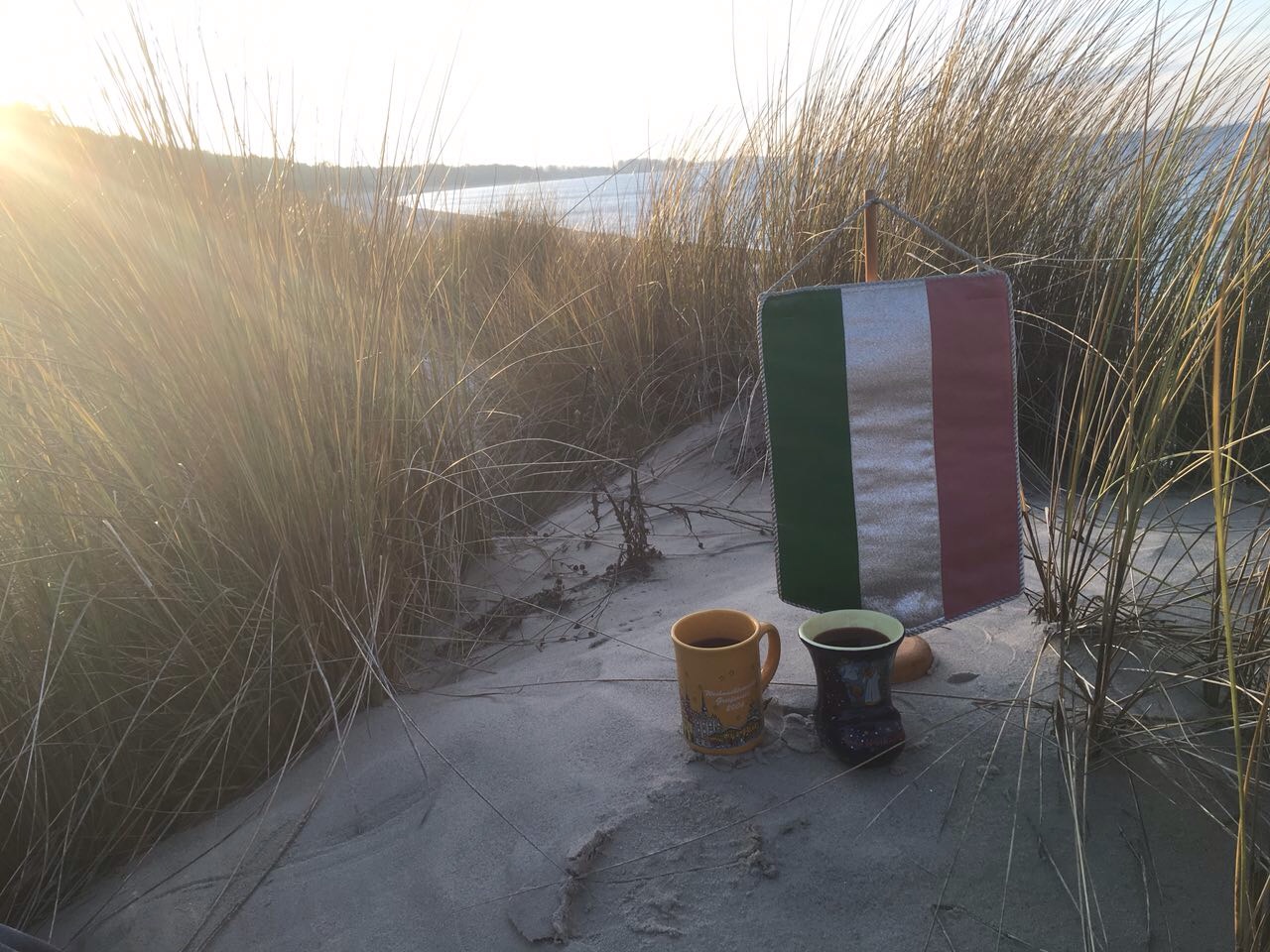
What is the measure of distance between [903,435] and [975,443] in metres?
0.14

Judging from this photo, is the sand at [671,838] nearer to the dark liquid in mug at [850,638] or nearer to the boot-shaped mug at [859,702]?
the boot-shaped mug at [859,702]

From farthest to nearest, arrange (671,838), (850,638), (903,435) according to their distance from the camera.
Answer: (903,435), (850,638), (671,838)

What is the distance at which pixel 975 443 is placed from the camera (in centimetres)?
157

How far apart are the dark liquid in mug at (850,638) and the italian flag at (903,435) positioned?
154 mm

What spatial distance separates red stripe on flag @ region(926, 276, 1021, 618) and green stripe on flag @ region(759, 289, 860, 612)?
16 cm

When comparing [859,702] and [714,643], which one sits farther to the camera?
[714,643]

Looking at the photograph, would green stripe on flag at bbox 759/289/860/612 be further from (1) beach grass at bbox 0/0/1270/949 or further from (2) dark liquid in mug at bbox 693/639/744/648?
(1) beach grass at bbox 0/0/1270/949

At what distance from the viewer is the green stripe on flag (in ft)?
5.10

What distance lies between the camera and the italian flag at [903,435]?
5.02 ft

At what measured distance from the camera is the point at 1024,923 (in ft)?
3.66

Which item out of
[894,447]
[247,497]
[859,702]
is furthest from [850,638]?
[247,497]

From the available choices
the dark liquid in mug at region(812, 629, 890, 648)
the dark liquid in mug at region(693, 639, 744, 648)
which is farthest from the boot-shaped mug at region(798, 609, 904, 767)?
the dark liquid in mug at region(693, 639, 744, 648)

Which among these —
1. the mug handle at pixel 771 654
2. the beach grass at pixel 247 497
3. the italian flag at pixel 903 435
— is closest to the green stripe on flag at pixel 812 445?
the italian flag at pixel 903 435

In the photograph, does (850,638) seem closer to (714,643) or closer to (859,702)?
(859,702)
